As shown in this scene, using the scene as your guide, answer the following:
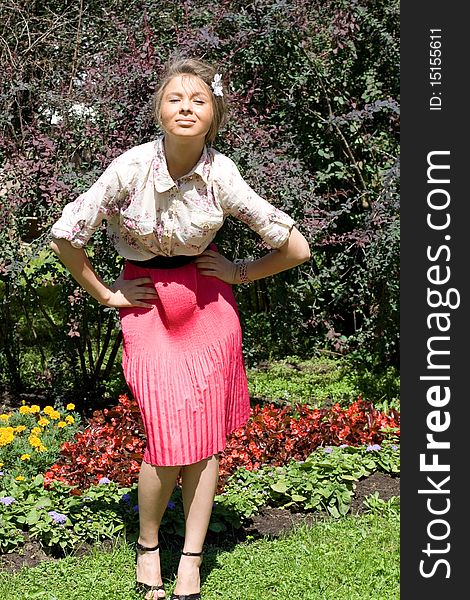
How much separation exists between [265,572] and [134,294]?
1184 millimetres

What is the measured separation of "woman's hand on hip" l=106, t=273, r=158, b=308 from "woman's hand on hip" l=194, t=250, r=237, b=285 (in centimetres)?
19

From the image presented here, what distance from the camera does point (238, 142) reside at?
5.34m

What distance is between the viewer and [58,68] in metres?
5.77

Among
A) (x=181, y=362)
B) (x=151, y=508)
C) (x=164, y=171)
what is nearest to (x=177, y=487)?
(x=151, y=508)

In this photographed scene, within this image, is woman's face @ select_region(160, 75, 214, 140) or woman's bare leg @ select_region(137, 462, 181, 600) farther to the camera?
woman's bare leg @ select_region(137, 462, 181, 600)

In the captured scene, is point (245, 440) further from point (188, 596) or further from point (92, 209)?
point (92, 209)

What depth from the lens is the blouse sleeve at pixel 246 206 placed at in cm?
331

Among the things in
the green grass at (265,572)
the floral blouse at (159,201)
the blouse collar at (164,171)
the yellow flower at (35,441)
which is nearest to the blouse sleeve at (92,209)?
the floral blouse at (159,201)

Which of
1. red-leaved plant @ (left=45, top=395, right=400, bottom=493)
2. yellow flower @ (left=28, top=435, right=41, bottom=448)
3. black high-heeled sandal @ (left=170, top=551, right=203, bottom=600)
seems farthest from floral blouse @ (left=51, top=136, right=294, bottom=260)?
yellow flower @ (left=28, top=435, right=41, bottom=448)

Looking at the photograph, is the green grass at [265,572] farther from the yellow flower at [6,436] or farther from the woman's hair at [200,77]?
the woman's hair at [200,77]

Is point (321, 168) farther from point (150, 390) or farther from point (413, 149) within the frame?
point (150, 390)

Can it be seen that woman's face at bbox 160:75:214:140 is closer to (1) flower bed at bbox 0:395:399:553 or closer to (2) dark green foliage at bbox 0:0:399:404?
(1) flower bed at bbox 0:395:399:553

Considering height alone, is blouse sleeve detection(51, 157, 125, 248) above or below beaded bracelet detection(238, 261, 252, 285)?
above

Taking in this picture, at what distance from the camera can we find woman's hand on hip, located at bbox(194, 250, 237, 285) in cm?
347
